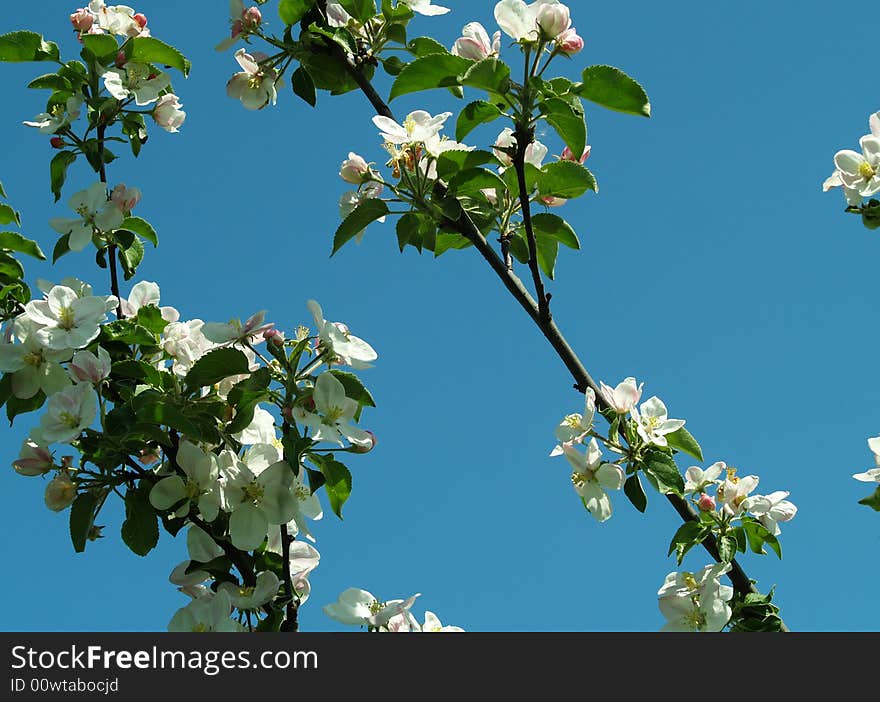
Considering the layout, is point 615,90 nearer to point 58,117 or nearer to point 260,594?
point 260,594

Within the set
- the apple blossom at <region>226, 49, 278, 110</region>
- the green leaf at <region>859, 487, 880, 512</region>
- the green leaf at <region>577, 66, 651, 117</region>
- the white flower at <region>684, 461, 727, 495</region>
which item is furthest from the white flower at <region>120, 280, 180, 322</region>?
the green leaf at <region>859, 487, 880, 512</region>

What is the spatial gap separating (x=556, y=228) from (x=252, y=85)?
85cm

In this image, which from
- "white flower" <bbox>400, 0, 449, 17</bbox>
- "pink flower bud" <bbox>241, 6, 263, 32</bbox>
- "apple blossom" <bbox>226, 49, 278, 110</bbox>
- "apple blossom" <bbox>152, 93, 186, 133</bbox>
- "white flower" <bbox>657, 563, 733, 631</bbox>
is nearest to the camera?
"white flower" <bbox>657, 563, 733, 631</bbox>

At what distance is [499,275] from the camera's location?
1.92 m

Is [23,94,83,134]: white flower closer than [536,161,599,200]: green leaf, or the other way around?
[536,161,599,200]: green leaf

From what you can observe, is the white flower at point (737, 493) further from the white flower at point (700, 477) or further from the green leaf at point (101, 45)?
the green leaf at point (101, 45)

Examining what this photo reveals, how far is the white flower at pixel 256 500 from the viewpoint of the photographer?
71.9 inches

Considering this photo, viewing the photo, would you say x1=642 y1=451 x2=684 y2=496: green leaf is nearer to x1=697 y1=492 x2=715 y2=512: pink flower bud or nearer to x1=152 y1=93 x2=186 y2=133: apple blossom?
x1=697 y1=492 x2=715 y2=512: pink flower bud

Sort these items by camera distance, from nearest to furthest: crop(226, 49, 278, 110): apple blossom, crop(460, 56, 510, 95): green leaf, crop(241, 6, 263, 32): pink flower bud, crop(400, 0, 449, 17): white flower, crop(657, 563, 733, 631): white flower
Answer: crop(460, 56, 510, 95): green leaf < crop(657, 563, 733, 631): white flower < crop(400, 0, 449, 17): white flower < crop(241, 6, 263, 32): pink flower bud < crop(226, 49, 278, 110): apple blossom

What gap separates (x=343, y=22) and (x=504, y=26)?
0.48 metres

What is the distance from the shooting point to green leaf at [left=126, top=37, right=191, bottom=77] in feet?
7.79

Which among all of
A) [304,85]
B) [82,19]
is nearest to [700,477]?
[304,85]

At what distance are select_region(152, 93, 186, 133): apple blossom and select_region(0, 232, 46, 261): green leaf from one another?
0.44m
